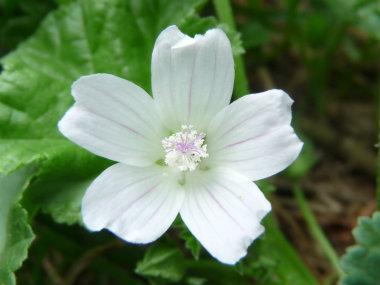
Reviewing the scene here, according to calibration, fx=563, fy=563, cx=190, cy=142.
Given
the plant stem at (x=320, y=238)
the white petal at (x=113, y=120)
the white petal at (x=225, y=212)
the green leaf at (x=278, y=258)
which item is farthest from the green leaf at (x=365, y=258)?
the white petal at (x=113, y=120)

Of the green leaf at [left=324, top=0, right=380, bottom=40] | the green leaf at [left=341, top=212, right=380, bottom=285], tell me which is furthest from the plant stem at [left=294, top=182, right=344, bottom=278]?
the green leaf at [left=324, top=0, right=380, bottom=40]

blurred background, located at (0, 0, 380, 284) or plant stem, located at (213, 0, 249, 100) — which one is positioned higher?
plant stem, located at (213, 0, 249, 100)

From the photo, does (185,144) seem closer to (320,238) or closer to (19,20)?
(320,238)

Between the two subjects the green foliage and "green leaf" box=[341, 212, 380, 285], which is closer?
"green leaf" box=[341, 212, 380, 285]

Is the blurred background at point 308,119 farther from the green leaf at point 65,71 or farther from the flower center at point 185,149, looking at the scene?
the flower center at point 185,149

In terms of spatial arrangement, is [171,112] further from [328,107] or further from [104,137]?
[328,107]

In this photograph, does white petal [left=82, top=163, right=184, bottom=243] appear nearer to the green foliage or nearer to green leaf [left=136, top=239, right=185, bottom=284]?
green leaf [left=136, top=239, right=185, bottom=284]
